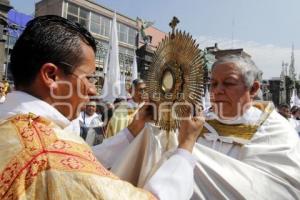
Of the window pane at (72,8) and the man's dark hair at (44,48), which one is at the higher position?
the window pane at (72,8)

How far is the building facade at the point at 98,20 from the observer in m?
32.8

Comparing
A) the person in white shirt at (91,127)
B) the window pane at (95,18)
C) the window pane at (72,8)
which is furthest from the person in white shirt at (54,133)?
the window pane at (95,18)

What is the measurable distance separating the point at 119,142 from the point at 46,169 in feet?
4.68

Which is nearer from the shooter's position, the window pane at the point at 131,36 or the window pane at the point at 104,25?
the window pane at the point at 104,25

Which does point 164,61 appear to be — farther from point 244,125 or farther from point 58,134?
point 58,134

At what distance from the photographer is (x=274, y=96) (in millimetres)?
35312

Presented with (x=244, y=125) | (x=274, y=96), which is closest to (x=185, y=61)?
(x=244, y=125)

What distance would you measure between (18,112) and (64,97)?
217 mm

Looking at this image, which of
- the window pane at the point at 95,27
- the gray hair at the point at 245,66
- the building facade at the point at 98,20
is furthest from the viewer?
the window pane at the point at 95,27

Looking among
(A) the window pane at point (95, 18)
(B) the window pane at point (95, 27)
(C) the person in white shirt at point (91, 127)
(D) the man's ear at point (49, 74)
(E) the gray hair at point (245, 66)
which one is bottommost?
(C) the person in white shirt at point (91, 127)

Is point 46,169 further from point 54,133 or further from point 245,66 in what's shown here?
point 245,66

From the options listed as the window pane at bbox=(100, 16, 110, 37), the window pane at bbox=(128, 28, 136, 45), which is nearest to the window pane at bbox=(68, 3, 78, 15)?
the window pane at bbox=(100, 16, 110, 37)

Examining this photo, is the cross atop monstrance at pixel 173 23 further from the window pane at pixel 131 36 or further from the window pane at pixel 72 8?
the window pane at pixel 131 36

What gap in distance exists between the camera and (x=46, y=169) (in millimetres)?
1314
